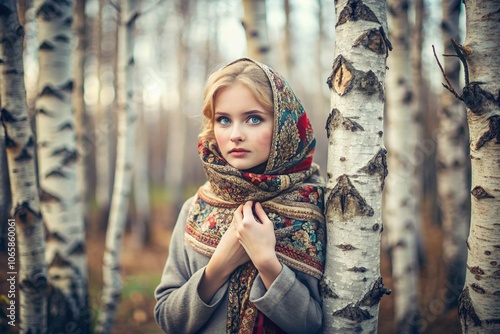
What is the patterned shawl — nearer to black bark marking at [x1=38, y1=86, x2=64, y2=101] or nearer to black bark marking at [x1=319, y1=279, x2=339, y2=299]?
black bark marking at [x1=319, y1=279, x2=339, y2=299]

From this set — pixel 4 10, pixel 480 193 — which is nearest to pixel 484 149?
pixel 480 193

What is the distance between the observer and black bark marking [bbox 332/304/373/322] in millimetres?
1510

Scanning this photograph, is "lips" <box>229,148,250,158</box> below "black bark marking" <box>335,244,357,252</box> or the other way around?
the other way around

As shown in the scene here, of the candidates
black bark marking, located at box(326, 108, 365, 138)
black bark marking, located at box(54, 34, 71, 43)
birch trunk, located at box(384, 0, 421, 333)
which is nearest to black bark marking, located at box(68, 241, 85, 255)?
black bark marking, located at box(54, 34, 71, 43)

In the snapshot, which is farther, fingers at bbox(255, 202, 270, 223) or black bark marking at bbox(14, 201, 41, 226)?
black bark marking at bbox(14, 201, 41, 226)

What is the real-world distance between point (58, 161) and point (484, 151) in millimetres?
3383

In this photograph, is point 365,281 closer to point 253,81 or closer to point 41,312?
point 253,81

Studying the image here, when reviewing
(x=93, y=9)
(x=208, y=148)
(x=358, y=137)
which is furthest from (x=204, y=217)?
(x=93, y=9)

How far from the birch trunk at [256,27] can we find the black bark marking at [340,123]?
2.29 meters

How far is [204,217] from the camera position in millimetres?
1810

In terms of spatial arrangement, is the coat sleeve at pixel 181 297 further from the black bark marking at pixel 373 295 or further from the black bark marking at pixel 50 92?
the black bark marking at pixel 50 92

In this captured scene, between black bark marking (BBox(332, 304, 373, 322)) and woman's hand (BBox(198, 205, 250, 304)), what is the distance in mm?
532

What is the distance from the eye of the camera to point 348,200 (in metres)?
1.53

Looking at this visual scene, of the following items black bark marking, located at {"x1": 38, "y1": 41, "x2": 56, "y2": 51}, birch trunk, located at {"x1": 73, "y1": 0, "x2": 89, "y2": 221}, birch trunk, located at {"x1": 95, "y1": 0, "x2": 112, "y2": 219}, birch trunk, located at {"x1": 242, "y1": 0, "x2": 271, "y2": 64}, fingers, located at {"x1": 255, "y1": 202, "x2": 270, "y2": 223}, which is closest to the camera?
fingers, located at {"x1": 255, "y1": 202, "x2": 270, "y2": 223}
